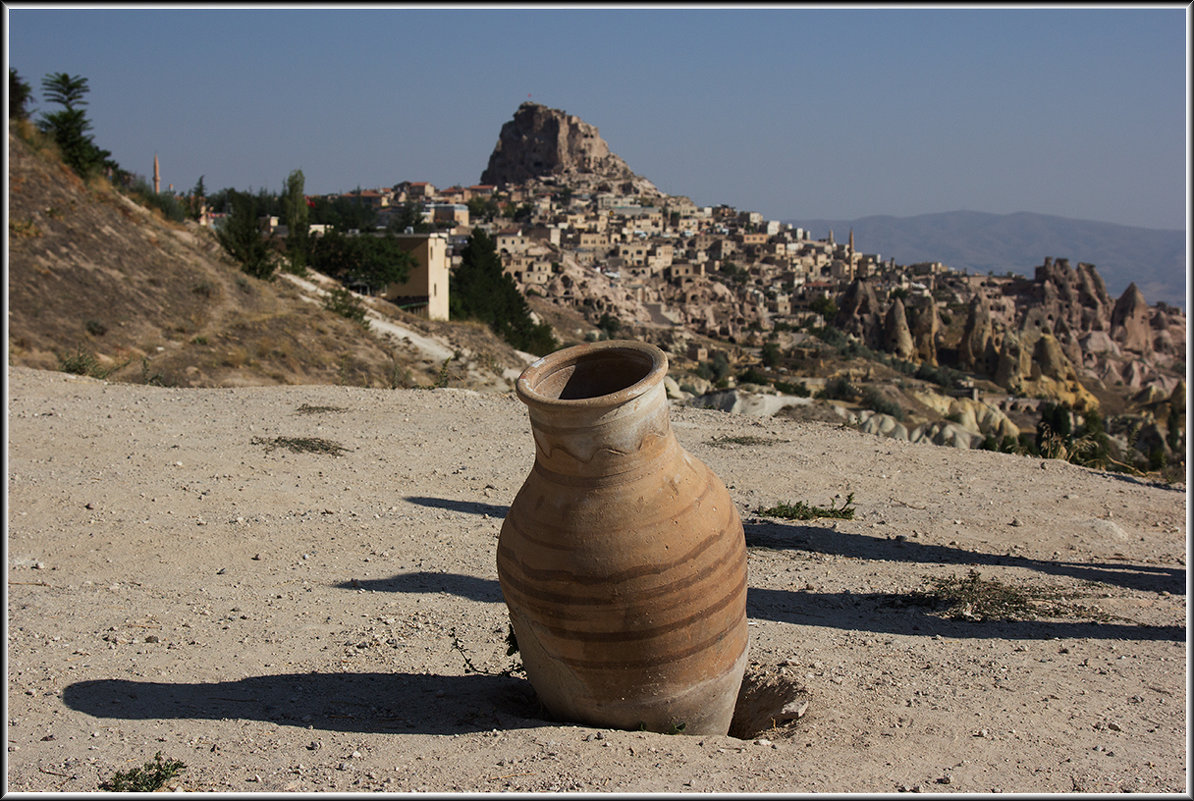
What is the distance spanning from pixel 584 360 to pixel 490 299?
3613cm

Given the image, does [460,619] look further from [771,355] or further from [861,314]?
[861,314]

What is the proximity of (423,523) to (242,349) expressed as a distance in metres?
9.53

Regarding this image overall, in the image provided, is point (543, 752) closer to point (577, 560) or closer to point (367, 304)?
point (577, 560)

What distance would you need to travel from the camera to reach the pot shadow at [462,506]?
8.55m

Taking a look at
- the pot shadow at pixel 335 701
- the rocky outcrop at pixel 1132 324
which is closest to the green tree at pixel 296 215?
the pot shadow at pixel 335 701

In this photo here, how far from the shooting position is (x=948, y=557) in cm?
787

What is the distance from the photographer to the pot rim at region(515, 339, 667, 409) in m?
3.78

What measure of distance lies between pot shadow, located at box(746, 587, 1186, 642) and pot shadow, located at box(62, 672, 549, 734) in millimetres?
2198

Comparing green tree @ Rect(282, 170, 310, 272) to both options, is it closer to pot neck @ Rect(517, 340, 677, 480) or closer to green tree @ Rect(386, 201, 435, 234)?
pot neck @ Rect(517, 340, 677, 480)

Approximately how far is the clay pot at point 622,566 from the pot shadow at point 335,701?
41 cm

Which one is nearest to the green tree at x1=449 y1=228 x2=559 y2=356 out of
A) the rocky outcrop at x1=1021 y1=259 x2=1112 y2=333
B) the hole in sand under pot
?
the hole in sand under pot

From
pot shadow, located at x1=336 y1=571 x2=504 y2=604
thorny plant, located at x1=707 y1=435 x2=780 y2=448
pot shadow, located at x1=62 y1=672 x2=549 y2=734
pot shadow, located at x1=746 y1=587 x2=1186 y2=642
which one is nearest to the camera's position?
pot shadow, located at x1=62 y1=672 x2=549 y2=734

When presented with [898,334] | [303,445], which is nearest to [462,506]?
[303,445]

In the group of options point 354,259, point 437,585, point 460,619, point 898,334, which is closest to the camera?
point 460,619
